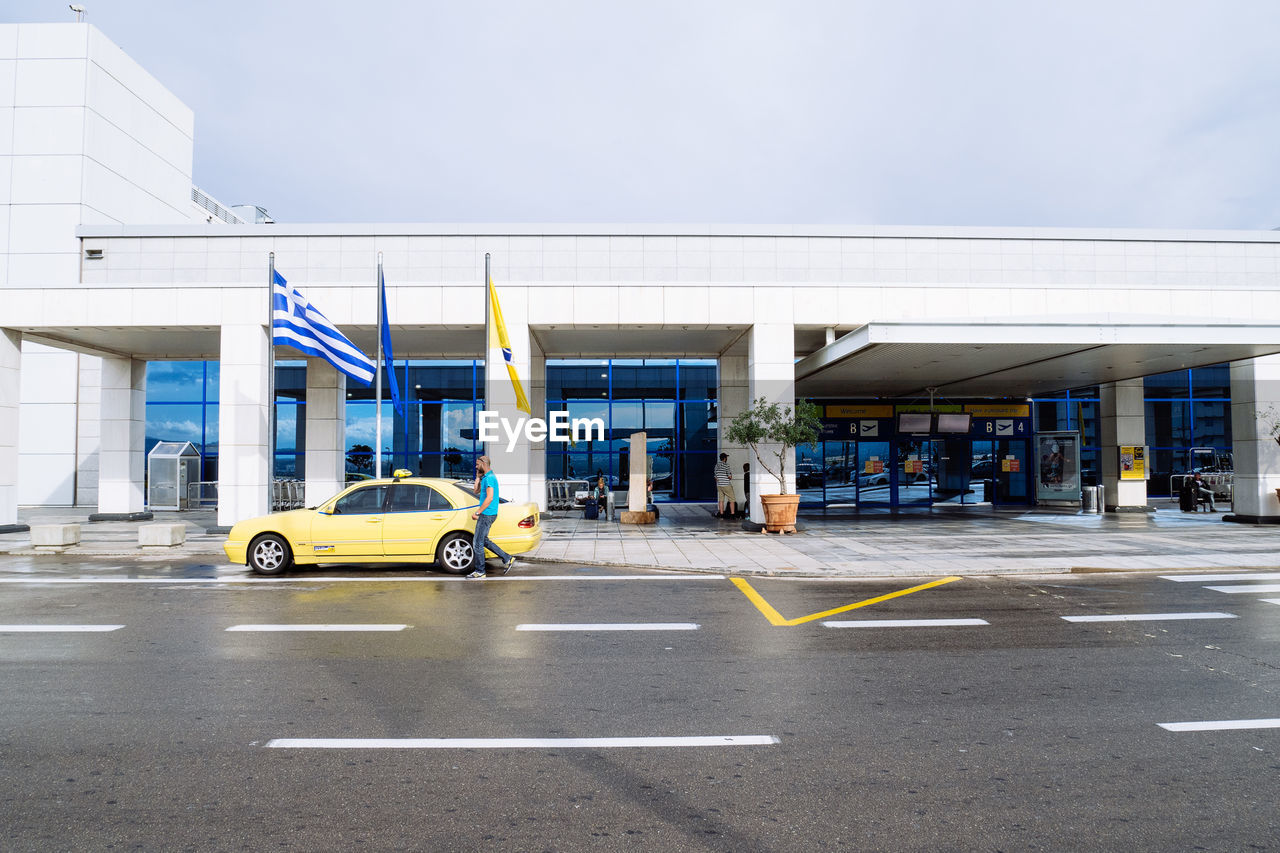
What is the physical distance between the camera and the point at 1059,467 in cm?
2559

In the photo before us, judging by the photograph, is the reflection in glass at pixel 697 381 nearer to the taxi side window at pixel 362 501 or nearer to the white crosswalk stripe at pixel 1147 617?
the taxi side window at pixel 362 501

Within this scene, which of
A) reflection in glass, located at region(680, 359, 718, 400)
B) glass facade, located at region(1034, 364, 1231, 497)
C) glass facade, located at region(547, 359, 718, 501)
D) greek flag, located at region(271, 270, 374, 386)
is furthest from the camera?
glass facade, located at region(1034, 364, 1231, 497)

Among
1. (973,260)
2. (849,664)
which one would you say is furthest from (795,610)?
(973,260)

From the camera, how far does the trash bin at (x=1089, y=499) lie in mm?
23953

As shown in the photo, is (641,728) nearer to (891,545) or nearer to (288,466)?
(891,545)

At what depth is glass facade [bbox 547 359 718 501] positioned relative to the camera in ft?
97.1

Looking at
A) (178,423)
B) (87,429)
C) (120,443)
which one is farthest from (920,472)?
(87,429)

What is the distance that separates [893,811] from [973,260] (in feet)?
78.9

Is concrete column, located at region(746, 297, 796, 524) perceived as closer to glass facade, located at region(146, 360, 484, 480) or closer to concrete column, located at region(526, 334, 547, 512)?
concrete column, located at region(526, 334, 547, 512)

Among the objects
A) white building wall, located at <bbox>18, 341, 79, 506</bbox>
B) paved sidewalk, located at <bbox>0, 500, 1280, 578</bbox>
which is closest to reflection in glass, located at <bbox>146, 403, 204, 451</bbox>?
white building wall, located at <bbox>18, 341, 79, 506</bbox>

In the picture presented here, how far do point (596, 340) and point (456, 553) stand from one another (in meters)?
10.2

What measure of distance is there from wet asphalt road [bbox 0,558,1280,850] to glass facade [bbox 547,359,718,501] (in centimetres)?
2039

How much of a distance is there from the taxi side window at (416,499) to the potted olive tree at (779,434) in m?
7.19

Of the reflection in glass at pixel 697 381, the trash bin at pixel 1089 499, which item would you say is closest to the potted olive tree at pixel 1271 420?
the trash bin at pixel 1089 499
